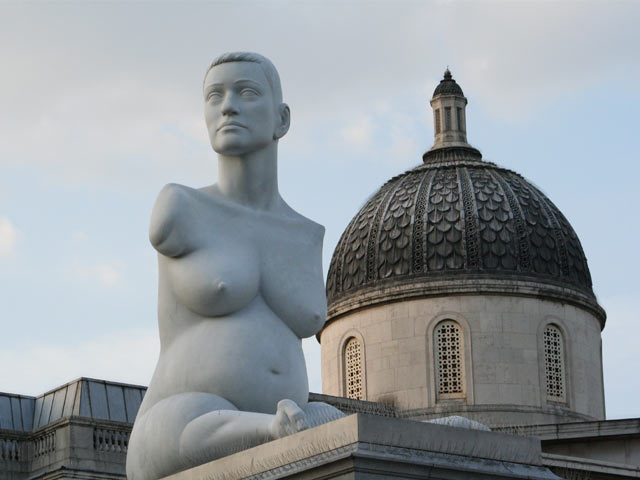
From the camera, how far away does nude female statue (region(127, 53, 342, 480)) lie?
38.2 feet

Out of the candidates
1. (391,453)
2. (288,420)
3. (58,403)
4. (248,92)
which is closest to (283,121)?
(248,92)

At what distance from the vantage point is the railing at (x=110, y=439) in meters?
34.3

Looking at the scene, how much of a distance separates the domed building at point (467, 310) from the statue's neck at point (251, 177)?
1726 inches

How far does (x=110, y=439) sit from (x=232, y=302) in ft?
76.6

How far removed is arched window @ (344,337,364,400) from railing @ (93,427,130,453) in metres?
23.5

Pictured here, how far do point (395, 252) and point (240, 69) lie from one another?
45.4 m

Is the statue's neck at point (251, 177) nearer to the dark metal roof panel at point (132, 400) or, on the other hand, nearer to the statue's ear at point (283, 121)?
the statue's ear at point (283, 121)

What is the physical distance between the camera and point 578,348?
5772 centimetres


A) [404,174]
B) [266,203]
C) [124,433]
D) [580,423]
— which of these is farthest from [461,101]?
[266,203]

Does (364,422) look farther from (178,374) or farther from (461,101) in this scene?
(461,101)

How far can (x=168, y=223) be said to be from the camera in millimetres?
11977

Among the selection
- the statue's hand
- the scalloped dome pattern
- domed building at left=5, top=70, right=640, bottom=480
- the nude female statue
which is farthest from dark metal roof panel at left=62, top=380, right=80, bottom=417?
the statue's hand

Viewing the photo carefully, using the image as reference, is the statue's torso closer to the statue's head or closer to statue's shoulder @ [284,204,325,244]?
Answer: statue's shoulder @ [284,204,325,244]

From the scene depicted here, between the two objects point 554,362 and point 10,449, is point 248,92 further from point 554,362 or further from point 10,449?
point 554,362
